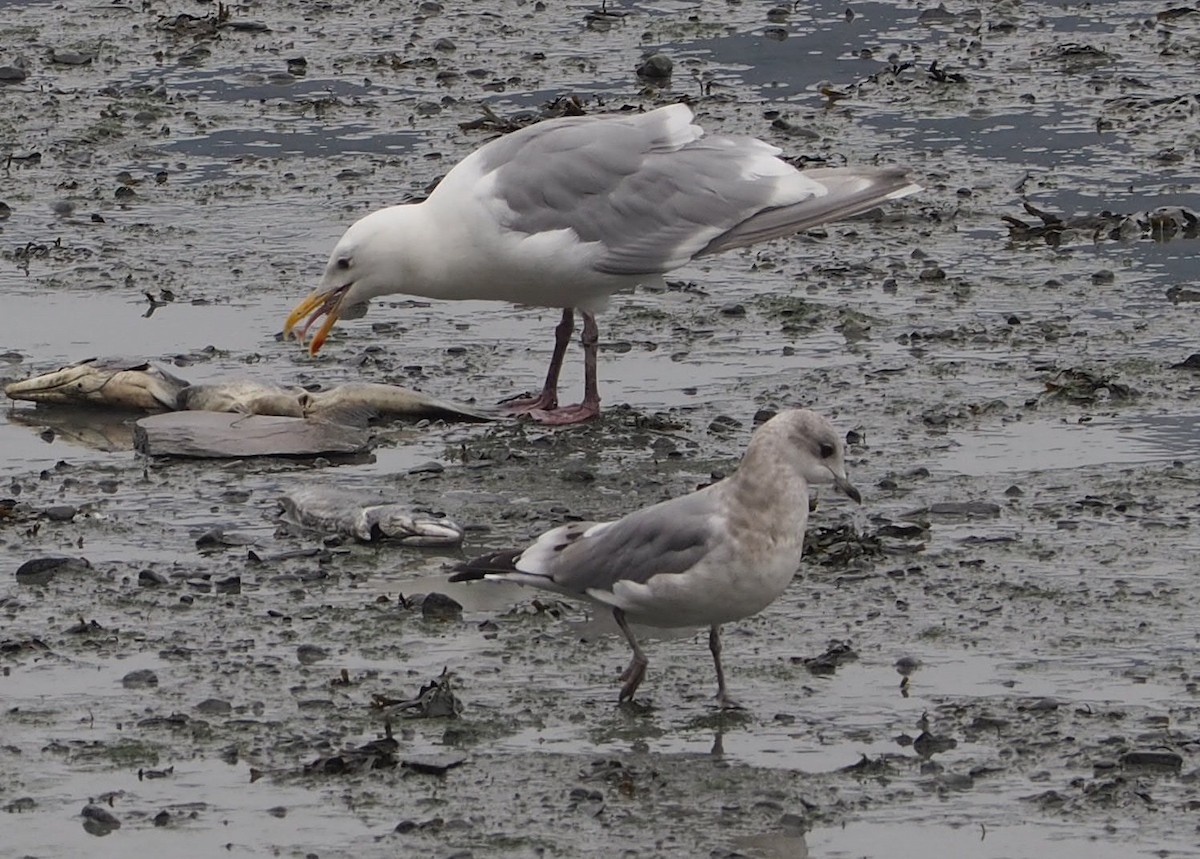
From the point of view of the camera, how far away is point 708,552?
616 centimetres

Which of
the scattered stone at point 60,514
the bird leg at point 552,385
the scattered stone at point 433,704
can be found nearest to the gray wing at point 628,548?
the scattered stone at point 433,704

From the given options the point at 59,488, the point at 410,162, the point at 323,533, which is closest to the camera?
the point at 323,533

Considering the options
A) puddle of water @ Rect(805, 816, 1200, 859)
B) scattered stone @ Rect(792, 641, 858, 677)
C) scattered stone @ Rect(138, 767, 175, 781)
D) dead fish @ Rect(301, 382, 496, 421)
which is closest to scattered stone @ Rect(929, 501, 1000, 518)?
scattered stone @ Rect(792, 641, 858, 677)

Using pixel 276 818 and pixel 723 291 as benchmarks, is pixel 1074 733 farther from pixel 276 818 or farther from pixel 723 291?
pixel 723 291

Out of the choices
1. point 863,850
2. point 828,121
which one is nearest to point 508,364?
point 828,121

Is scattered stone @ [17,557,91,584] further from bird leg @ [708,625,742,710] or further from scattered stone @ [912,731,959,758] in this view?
scattered stone @ [912,731,959,758]

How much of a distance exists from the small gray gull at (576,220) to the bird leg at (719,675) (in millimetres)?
2679

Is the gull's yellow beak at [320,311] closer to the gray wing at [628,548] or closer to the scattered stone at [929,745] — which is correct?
the gray wing at [628,548]

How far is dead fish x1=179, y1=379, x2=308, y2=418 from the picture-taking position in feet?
29.2

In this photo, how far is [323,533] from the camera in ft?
25.4

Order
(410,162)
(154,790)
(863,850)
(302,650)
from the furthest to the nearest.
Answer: (410,162) → (302,650) → (154,790) → (863,850)

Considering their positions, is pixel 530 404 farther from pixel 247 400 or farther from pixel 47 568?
pixel 47 568

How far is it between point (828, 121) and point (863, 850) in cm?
755

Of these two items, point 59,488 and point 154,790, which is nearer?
point 154,790
